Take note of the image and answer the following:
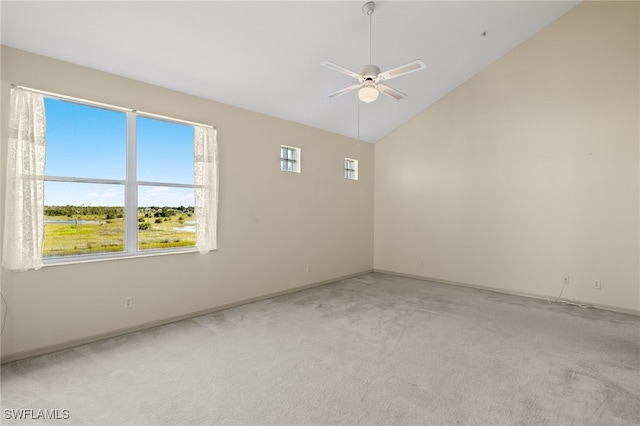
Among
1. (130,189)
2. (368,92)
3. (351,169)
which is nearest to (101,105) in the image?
(130,189)

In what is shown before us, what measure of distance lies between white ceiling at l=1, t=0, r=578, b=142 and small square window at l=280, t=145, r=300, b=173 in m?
0.51

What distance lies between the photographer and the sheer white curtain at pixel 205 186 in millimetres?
3863

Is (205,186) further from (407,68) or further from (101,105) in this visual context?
(407,68)

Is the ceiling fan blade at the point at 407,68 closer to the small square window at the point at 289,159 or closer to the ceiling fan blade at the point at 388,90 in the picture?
the ceiling fan blade at the point at 388,90

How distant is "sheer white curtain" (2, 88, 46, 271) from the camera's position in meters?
2.67

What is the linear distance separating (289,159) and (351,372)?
3.52 metres

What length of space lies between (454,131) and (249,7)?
165 inches

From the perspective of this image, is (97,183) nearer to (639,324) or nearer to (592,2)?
(639,324)

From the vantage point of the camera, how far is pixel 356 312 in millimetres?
4070

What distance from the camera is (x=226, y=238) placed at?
13.8ft

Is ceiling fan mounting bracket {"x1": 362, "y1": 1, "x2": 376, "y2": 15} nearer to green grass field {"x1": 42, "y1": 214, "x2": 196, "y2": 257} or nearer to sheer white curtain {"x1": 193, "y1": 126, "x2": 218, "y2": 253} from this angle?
sheer white curtain {"x1": 193, "y1": 126, "x2": 218, "y2": 253}

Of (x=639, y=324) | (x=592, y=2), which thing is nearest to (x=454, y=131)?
(x=592, y=2)

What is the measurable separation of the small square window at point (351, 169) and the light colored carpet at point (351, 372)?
10.1ft

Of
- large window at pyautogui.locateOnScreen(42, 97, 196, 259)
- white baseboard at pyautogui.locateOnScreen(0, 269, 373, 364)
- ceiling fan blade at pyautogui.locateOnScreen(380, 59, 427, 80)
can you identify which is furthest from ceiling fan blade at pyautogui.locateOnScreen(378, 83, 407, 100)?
white baseboard at pyautogui.locateOnScreen(0, 269, 373, 364)
